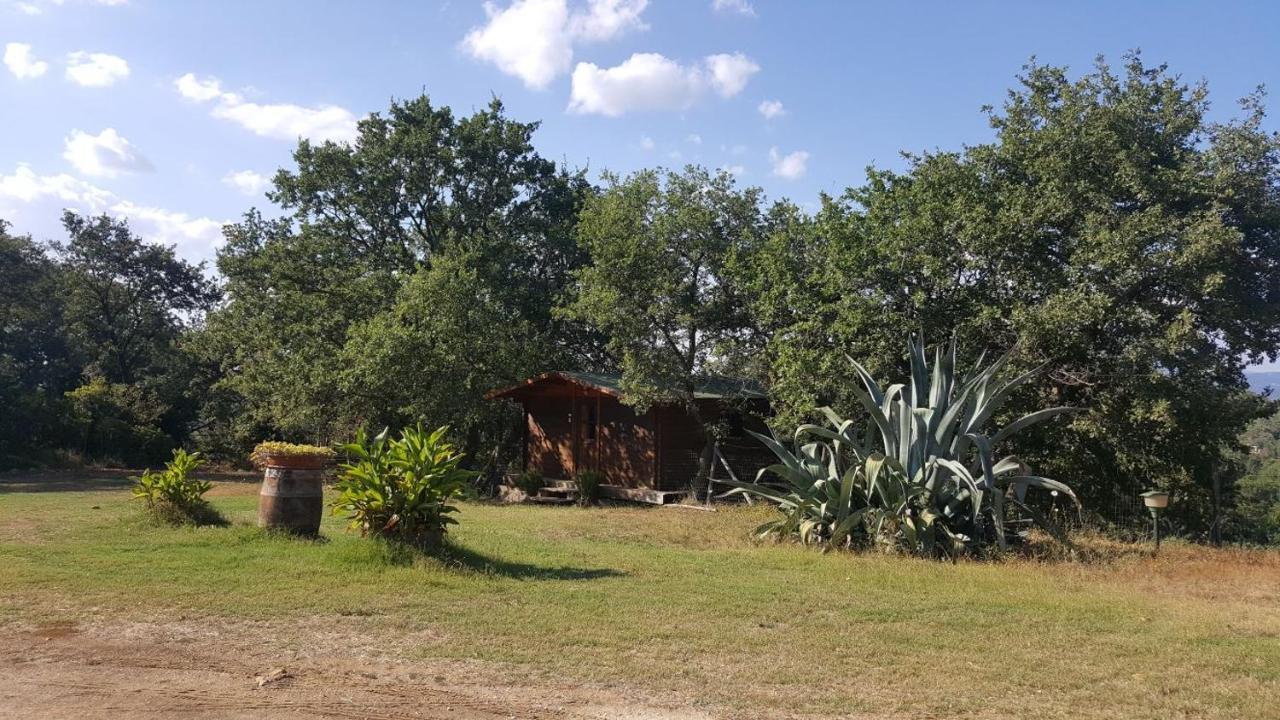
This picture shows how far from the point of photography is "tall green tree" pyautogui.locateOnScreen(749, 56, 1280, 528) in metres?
14.1

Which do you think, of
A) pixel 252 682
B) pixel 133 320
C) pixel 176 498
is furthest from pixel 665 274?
pixel 133 320

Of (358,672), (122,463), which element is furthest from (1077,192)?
(122,463)

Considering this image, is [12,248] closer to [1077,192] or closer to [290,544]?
[290,544]

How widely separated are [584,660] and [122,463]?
3066cm

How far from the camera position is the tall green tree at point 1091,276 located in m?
14.1

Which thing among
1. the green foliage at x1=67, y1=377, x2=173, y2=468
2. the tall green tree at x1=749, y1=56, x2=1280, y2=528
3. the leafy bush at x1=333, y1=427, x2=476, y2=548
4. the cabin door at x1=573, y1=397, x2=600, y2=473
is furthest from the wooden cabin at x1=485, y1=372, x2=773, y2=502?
the green foliage at x1=67, y1=377, x2=173, y2=468

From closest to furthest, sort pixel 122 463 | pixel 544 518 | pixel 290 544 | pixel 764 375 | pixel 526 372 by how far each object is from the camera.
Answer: pixel 290 544 → pixel 544 518 → pixel 764 375 → pixel 526 372 → pixel 122 463

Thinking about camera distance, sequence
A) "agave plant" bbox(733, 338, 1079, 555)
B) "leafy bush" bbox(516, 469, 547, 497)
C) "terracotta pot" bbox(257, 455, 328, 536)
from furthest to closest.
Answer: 1. "leafy bush" bbox(516, 469, 547, 497)
2. "agave plant" bbox(733, 338, 1079, 555)
3. "terracotta pot" bbox(257, 455, 328, 536)

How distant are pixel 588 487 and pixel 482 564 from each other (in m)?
11.6

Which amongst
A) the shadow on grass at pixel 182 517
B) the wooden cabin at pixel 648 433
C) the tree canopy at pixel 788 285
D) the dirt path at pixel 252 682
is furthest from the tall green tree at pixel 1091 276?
the dirt path at pixel 252 682

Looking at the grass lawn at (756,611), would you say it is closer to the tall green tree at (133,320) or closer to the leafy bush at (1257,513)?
the leafy bush at (1257,513)

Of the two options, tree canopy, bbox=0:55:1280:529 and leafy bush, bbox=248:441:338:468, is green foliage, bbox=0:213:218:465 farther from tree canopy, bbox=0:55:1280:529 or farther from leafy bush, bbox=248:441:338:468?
leafy bush, bbox=248:441:338:468

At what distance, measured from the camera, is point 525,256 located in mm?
26719

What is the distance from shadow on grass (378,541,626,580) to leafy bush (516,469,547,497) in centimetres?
1193
